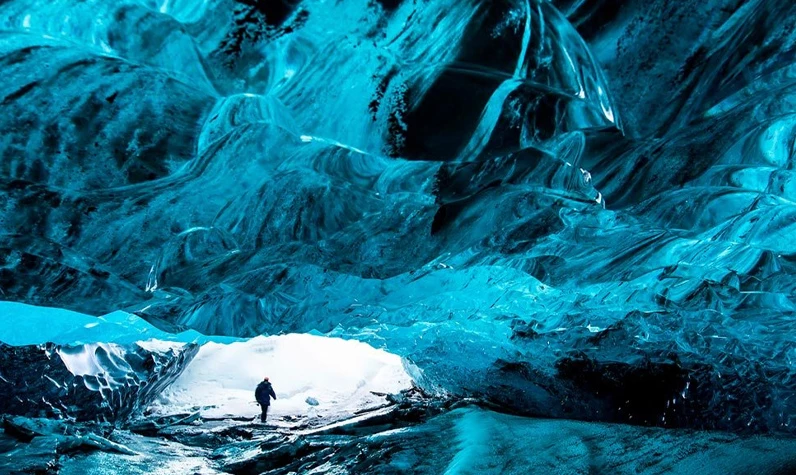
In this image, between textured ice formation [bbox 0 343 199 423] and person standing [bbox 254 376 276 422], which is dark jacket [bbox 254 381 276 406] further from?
textured ice formation [bbox 0 343 199 423]

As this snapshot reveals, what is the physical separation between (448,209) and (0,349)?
18.5ft

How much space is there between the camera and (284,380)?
10.9 m

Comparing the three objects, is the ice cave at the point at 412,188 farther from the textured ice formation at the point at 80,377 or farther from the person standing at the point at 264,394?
the person standing at the point at 264,394

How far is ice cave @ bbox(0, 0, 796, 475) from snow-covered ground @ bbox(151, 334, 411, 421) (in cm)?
349

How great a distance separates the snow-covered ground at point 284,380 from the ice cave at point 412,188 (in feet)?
11.5

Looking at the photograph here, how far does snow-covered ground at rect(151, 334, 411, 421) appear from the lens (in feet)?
33.0

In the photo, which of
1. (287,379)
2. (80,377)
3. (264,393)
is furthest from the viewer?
(287,379)

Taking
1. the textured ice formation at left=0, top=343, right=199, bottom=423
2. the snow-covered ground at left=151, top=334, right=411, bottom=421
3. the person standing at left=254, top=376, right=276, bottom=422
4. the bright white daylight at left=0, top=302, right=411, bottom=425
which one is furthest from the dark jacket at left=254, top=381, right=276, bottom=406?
the textured ice formation at left=0, top=343, right=199, bottom=423

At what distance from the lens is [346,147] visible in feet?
12.0

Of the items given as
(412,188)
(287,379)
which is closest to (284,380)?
(287,379)

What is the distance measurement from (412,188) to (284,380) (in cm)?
765

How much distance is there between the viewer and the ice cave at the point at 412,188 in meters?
3.23

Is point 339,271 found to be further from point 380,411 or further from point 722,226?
point 380,411

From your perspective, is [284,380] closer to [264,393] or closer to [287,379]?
[287,379]
